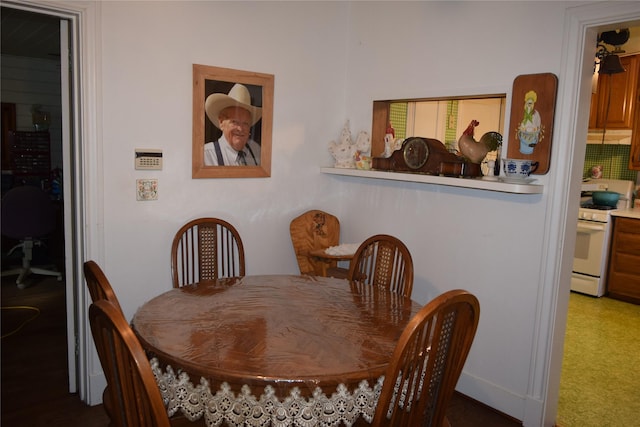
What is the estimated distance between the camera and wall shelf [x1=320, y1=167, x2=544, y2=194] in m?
2.43

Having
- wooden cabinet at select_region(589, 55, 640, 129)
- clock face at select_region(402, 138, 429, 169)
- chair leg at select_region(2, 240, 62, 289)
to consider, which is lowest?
chair leg at select_region(2, 240, 62, 289)

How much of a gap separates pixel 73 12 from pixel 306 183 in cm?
175

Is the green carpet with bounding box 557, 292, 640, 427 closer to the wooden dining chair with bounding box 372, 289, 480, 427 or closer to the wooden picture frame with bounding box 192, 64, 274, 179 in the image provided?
the wooden dining chair with bounding box 372, 289, 480, 427

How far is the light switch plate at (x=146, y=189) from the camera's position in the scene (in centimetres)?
278

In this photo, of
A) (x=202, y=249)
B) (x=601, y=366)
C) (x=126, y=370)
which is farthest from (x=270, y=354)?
(x=601, y=366)

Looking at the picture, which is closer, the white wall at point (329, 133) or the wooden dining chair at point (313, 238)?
the white wall at point (329, 133)

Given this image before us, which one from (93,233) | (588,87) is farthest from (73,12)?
(588,87)

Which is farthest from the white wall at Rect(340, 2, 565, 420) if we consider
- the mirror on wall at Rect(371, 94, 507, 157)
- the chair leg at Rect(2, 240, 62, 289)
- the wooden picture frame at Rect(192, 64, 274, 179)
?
the chair leg at Rect(2, 240, 62, 289)

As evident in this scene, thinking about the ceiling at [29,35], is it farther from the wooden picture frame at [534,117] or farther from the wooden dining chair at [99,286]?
the wooden picture frame at [534,117]

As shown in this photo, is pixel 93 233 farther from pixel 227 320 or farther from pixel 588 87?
pixel 588 87

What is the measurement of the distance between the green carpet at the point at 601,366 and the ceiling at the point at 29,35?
4.50 m

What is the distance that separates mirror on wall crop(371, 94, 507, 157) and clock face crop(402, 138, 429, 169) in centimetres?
31

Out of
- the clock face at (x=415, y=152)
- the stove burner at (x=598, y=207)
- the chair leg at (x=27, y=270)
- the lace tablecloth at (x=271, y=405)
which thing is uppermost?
the clock face at (x=415, y=152)

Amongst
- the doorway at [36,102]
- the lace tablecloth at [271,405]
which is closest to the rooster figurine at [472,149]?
the lace tablecloth at [271,405]
